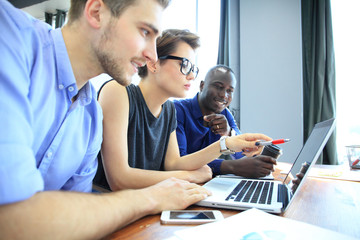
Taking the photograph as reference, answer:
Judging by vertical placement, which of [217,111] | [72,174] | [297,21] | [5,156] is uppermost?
[297,21]

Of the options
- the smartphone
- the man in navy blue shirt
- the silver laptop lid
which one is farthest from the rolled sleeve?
the man in navy blue shirt

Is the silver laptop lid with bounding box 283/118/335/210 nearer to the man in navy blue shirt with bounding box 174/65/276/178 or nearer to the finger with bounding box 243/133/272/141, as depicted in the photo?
the finger with bounding box 243/133/272/141

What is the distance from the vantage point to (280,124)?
2615mm

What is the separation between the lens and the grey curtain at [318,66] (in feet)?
8.87

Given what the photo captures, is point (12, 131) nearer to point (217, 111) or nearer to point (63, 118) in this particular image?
point (63, 118)

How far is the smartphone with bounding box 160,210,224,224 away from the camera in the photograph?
55 centimetres

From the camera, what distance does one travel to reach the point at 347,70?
267 cm

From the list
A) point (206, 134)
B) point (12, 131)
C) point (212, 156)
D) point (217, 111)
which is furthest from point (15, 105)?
point (217, 111)

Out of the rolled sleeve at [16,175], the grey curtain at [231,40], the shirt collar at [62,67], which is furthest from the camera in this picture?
the grey curtain at [231,40]

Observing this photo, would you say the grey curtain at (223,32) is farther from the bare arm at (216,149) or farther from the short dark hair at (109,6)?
the short dark hair at (109,6)

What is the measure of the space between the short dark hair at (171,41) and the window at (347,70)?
2233 mm

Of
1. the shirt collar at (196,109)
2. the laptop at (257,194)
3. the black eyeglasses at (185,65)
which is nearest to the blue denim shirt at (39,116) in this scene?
the laptop at (257,194)

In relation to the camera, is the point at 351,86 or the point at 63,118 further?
the point at 351,86

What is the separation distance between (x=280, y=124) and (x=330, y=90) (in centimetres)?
73
